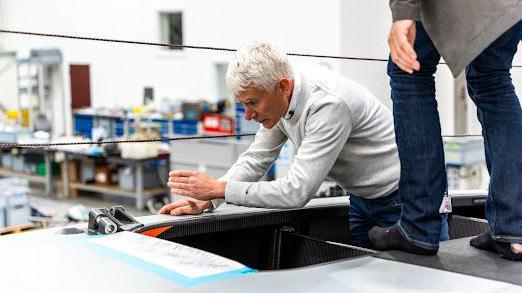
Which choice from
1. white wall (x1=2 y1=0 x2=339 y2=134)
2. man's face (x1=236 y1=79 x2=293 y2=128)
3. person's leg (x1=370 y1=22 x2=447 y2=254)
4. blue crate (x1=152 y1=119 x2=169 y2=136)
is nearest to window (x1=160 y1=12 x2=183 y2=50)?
white wall (x1=2 y1=0 x2=339 y2=134)

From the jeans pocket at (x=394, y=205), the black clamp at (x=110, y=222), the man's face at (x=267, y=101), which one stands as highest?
the man's face at (x=267, y=101)

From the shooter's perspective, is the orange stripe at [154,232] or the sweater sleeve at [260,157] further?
the sweater sleeve at [260,157]

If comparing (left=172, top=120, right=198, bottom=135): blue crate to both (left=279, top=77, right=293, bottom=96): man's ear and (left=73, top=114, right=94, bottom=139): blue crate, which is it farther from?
(left=279, top=77, right=293, bottom=96): man's ear

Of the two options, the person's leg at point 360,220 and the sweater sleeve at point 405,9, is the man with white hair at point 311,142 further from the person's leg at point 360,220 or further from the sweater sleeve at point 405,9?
the sweater sleeve at point 405,9

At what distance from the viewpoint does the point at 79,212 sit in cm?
668

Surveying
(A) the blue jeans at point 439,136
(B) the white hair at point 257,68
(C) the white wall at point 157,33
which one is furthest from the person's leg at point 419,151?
(C) the white wall at point 157,33

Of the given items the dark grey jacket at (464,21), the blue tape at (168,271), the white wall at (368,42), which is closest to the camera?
the blue tape at (168,271)

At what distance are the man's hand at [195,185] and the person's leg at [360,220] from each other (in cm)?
45

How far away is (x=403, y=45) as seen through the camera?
1.44m

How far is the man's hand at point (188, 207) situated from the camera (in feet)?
6.59

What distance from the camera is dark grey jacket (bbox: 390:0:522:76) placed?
1.43 m

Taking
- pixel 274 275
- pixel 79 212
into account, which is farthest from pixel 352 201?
pixel 79 212

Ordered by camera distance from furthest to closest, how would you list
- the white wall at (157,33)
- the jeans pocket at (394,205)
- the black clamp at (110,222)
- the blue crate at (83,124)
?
the blue crate at (83,124), the white wall at (157,33), the jeans pocket at (394,205), the black clamp at (110,222)

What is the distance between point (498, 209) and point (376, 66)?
21.9ft
